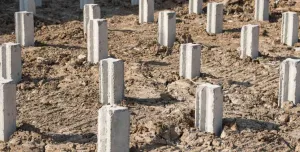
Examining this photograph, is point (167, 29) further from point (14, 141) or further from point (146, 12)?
point (14, 141)

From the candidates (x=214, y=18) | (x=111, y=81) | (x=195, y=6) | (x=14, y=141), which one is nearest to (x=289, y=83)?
(x=111, y=81)

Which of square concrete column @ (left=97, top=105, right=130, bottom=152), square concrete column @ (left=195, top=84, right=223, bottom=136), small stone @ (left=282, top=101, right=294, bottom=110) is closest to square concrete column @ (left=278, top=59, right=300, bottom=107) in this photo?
small stone @ (left=282, top=101, right=294, bottom=110)

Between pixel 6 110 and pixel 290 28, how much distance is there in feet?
19.8

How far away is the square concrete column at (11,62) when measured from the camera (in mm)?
9398

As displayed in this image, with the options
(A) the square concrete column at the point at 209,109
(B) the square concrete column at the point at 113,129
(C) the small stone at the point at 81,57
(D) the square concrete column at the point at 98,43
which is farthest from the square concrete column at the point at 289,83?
(C) the small stone at the point at 81,57

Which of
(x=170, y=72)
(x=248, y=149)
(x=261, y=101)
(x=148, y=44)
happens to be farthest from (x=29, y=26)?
(x=248, y=149)

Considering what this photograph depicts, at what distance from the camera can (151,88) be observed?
9.12m

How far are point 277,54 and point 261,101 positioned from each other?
2623mm

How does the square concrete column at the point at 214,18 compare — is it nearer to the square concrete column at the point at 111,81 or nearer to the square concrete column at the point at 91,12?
the square concrete column at the point at 91,12

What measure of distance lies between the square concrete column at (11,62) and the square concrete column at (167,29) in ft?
9.39

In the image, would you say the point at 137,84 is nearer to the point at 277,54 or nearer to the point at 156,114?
the point at 156,114

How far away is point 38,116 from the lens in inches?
316

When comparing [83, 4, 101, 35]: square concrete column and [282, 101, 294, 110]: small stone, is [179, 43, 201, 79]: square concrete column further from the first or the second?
[83, 4, 101, 35]: square concrete column

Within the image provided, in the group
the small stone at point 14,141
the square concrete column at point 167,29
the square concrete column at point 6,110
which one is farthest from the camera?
the square concrete column at point 167,29
